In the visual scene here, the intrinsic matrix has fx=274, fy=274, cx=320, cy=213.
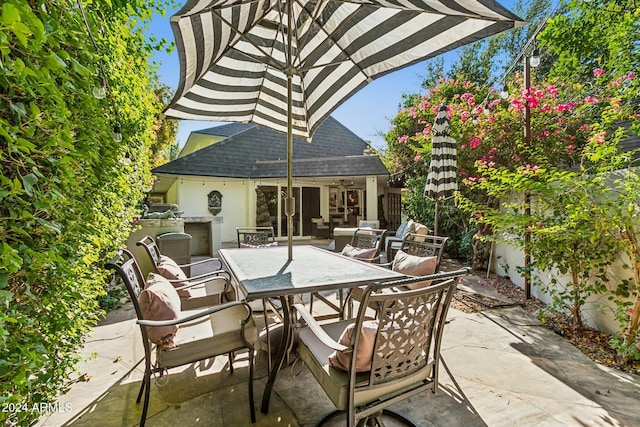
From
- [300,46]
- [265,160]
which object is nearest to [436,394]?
[300,46]

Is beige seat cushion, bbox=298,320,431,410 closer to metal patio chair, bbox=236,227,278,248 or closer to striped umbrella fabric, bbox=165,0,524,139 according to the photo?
striped umbrella fabric, bbox=165,0,524,139

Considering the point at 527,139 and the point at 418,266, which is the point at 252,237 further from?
the point at 527,139

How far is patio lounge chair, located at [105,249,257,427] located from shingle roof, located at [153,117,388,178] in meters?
8.30

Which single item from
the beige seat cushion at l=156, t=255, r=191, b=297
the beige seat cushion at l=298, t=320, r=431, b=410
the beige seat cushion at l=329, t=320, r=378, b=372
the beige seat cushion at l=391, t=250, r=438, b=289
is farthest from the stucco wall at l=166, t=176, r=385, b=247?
the beige seat cushion at l=329, t=320, r=378, b=372

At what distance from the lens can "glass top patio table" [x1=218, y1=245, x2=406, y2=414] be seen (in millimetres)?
1985

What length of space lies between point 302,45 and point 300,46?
0.59 ft

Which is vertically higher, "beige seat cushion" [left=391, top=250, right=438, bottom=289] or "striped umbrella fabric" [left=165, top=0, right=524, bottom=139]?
"striped umbrella fabric" [left=165, top=0, right=524, bottom=139]

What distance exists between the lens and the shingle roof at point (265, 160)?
9977 millimetres

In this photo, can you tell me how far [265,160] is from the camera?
12.4 m

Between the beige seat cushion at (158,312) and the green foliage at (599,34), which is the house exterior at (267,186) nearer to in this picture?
the green foliage at (599,34)

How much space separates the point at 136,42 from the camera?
306 cm

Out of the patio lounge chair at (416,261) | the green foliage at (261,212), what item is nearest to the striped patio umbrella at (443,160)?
the patio lounge chair at (416,261)

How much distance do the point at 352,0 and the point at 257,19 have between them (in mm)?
1230

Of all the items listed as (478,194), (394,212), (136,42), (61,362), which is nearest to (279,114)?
(136,42)
